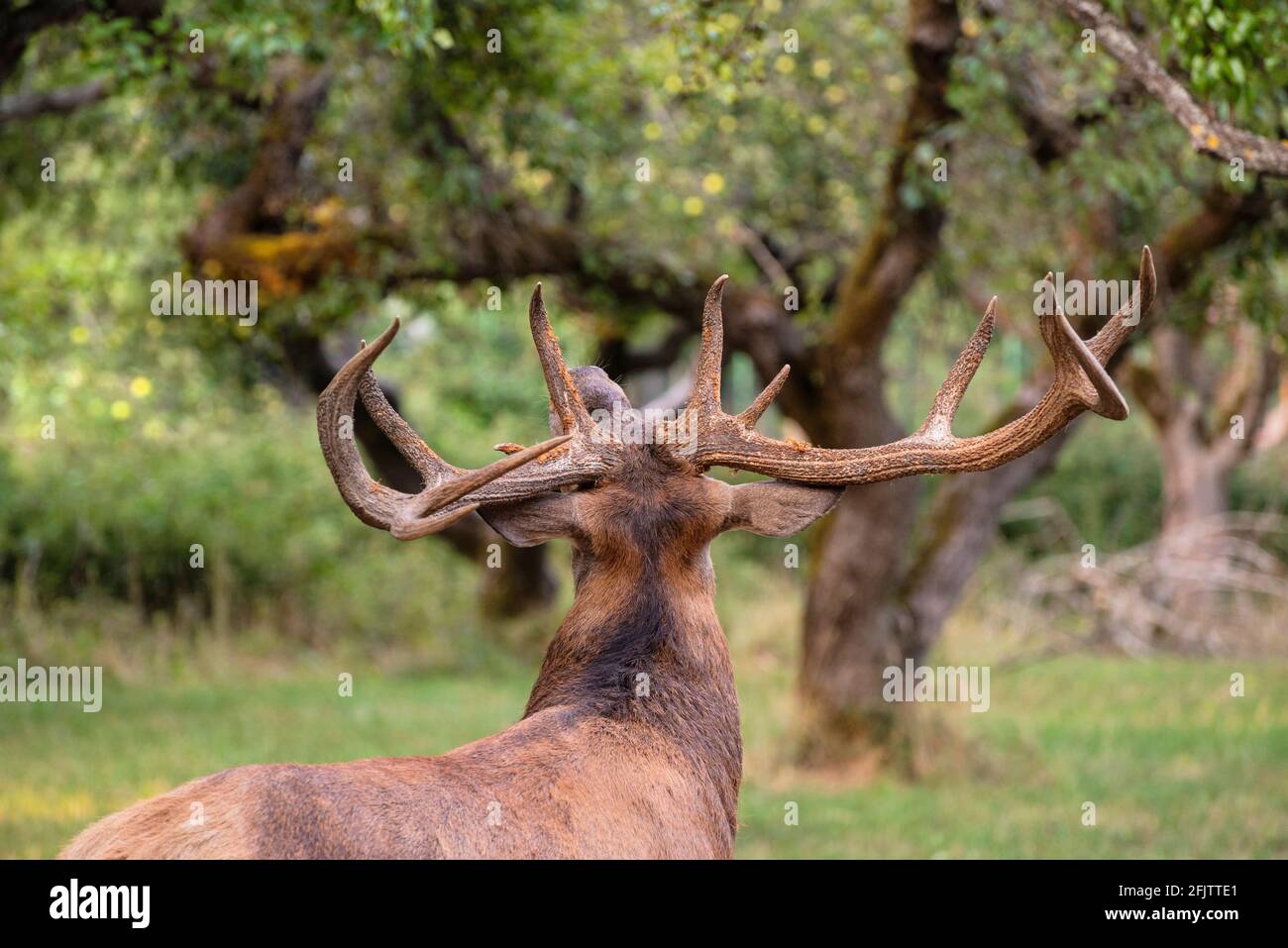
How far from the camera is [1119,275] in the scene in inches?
406

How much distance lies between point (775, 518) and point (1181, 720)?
10.5 meters

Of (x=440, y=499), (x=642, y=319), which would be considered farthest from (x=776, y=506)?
(x=642, y=319)

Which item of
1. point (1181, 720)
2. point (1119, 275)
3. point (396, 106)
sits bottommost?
point (1181, 720)

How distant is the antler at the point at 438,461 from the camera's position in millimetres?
4184

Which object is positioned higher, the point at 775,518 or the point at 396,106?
the point at 396,106

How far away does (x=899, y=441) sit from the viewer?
194 inches

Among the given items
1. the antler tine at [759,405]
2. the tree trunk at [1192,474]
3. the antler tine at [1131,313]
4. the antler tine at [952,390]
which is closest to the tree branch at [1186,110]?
the antler tine at [1131,313]

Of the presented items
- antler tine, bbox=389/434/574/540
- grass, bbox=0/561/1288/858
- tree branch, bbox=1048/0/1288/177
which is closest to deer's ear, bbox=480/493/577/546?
antler tine, bbox=389/434/574/540

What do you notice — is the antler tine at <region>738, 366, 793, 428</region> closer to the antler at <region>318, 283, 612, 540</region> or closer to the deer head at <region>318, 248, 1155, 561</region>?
the deer head at <region>318, 248, 1155, 561</region>

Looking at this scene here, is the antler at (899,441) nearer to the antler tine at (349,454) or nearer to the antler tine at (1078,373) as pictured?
the antler tine at (1078,373)
